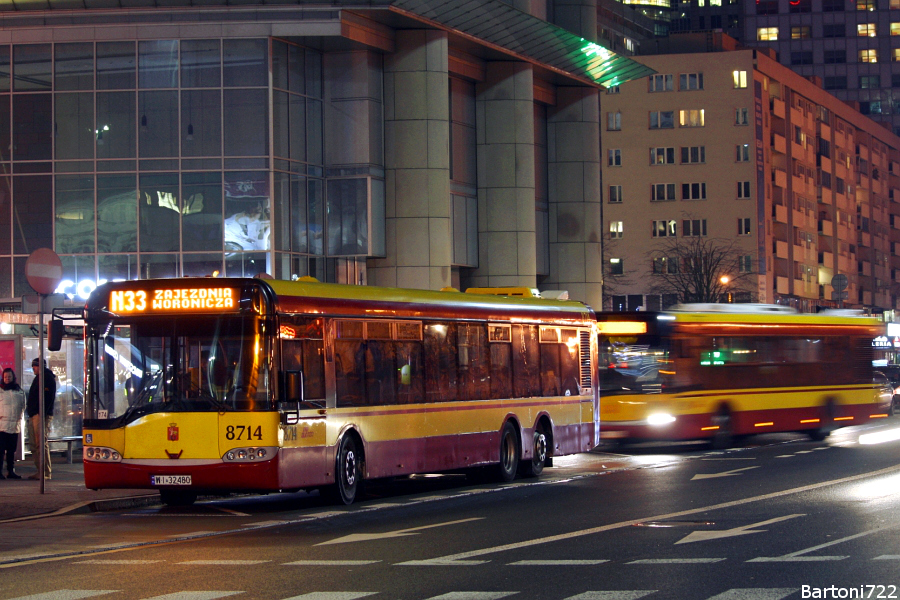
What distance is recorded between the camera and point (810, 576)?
10.1 m

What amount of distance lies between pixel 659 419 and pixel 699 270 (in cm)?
6370

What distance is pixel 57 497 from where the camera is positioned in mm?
17922

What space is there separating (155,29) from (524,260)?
15361mm

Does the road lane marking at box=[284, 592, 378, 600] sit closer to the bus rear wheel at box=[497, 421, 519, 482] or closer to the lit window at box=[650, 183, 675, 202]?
the bus rear wheel at box=[497, 421, 519, 482]

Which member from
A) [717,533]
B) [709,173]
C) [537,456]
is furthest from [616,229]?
[717,533]

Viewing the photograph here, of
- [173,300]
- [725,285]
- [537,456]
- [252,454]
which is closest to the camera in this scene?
[252,454]

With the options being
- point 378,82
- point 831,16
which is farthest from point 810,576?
point 831,16

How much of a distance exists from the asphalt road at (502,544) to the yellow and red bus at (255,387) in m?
0.56

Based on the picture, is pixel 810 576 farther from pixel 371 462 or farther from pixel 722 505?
pixel 371 462

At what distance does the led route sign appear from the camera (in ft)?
53.7

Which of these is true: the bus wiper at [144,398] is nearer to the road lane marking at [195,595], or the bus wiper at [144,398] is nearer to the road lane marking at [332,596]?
the road lane marking at [195,595]

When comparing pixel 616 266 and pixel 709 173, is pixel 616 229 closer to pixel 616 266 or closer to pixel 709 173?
pixel 616 266

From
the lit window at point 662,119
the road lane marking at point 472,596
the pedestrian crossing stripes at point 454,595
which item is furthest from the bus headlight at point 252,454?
the lit window at point 662,119

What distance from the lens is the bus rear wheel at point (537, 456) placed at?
22.1 metres
